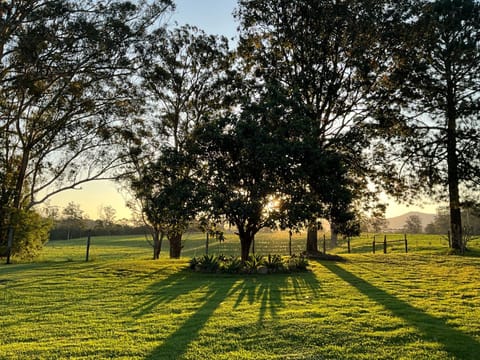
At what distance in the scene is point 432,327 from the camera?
6.56 meters

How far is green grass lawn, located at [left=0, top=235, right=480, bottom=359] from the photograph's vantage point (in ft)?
17.9

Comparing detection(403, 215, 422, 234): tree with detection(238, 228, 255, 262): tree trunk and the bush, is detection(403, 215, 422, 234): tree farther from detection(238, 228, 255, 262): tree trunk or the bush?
detection(238, 228, 255, 262): tree trunk

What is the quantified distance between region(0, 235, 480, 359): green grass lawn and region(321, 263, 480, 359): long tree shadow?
17 mm

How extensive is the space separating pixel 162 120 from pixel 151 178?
8.96 metres

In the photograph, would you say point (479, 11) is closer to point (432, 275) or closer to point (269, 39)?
point (269, 39)

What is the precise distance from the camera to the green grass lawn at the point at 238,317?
5.46m

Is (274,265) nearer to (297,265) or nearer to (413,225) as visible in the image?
(297,265)

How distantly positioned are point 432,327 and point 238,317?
343 centimetres

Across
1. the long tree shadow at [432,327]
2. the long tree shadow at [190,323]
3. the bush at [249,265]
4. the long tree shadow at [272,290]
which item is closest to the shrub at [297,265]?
the bush at [249,265]

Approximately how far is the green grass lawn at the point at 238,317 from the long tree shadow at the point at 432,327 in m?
0.02

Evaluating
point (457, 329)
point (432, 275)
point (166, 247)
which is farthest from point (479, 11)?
point (166, 247)

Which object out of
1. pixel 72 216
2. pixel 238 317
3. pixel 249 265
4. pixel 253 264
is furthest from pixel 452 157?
pixel 72 216

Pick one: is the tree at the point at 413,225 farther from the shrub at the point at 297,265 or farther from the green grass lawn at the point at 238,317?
the green grass lawn at the point at 238,317

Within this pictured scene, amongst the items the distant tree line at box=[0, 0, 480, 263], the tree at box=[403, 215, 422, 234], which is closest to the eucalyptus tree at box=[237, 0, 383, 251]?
the distant tree line at box=[0, 0, 480, 263]
